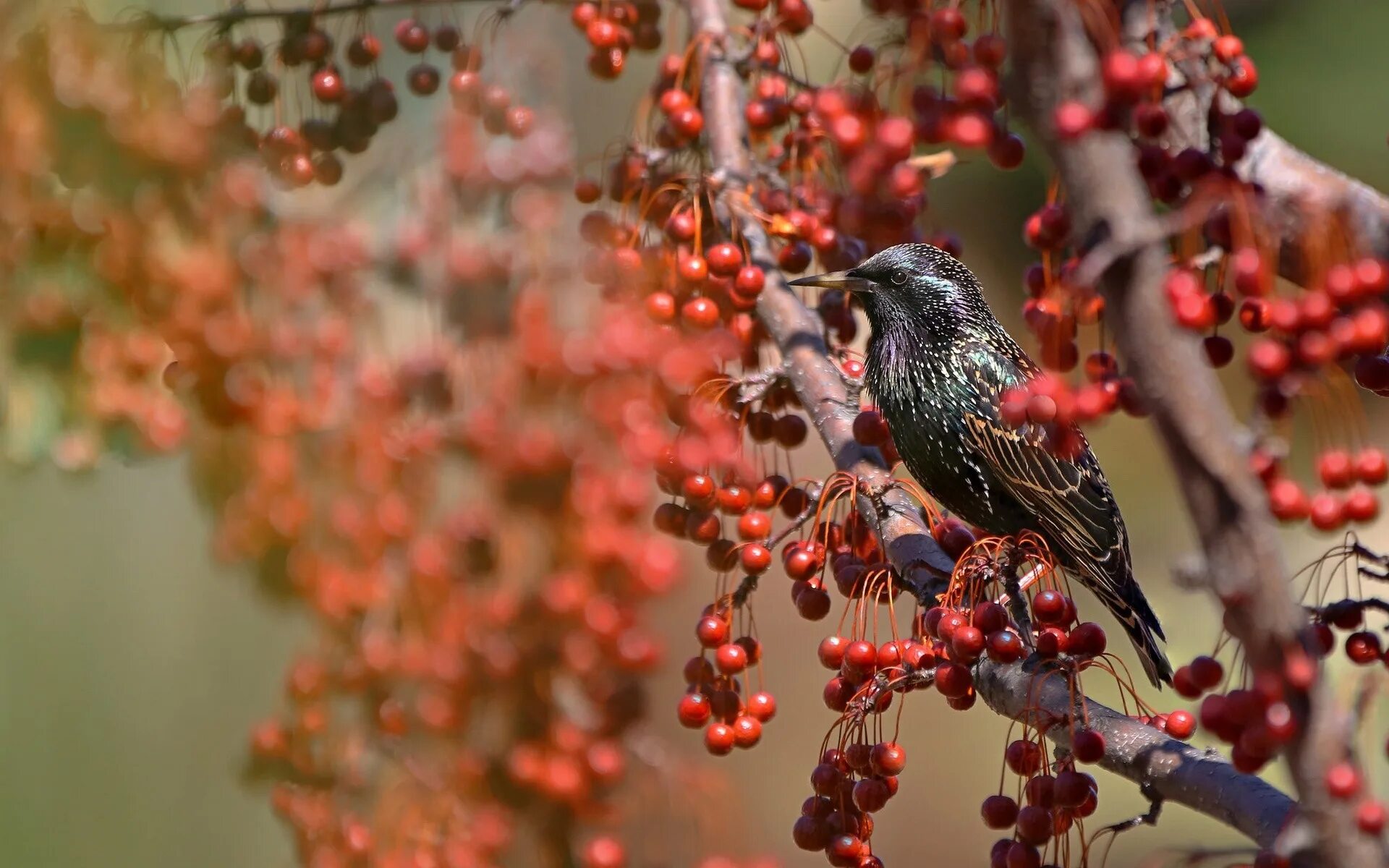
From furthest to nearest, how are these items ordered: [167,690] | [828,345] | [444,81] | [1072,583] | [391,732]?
[1072,583] → [444,81] → [167,690] → [828,345] → [391,732]

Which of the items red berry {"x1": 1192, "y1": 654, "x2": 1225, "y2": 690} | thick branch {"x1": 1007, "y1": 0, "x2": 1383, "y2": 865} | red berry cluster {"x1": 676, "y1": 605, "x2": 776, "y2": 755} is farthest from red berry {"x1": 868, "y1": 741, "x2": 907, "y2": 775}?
thick branch {"x1": 1007, "y1": 0, "x2": 1383, "y2": 865}

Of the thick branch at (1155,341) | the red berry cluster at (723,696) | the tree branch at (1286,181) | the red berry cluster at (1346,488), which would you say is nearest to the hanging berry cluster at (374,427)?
the red berry cluster at (723,696)

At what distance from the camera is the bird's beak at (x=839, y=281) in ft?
6.35

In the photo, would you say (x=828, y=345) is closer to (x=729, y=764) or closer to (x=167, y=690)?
(x=167, y=690)

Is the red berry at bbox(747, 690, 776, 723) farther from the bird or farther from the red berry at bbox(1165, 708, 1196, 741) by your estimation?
the bird

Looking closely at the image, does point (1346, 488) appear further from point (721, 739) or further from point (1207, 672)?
point (721, 739)

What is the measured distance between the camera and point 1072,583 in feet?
14.4

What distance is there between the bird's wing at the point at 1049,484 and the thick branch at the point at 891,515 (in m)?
0.46

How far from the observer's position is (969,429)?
2.24 metres

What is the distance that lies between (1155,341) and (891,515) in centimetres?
96

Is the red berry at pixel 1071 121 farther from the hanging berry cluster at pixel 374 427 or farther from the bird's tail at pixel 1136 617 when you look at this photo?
the bird's tail at pixel 1136 617

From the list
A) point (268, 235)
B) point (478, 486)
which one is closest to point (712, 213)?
point (478, 486)

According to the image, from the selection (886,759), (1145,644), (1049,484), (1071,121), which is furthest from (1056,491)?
(1071,121)

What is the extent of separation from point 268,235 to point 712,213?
2.43 ft
